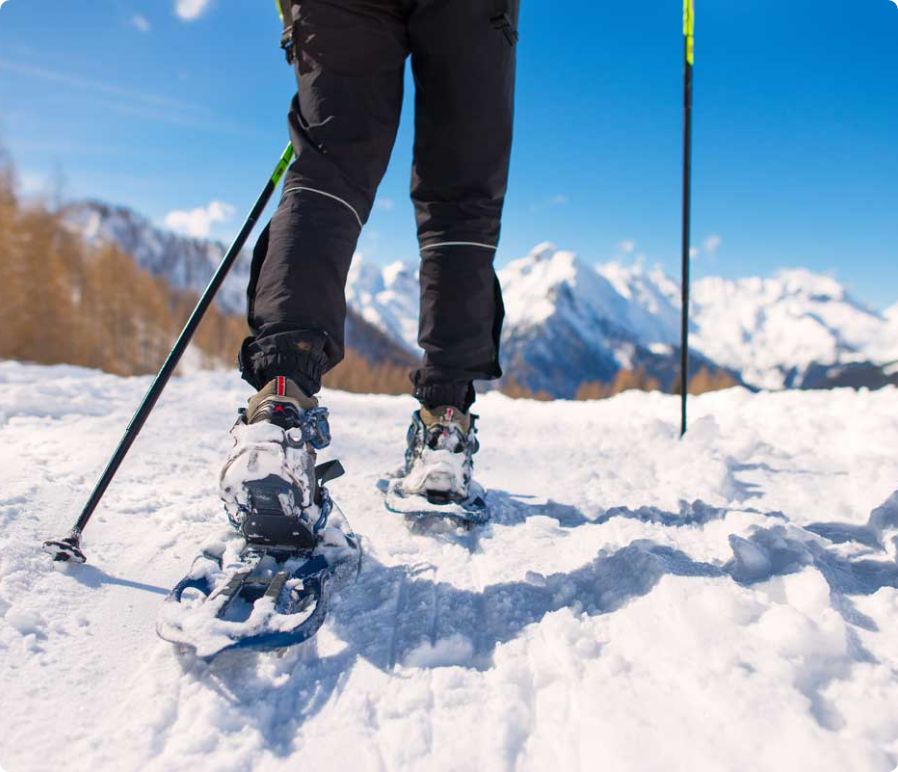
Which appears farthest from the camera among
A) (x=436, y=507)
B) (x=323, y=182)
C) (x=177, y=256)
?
(x=177, y=256)

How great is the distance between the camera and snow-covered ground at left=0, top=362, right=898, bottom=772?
77 cm

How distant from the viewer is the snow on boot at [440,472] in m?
1.62

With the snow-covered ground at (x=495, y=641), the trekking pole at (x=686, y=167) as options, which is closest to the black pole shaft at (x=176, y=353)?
the snow-covered ground at (x=495, y=641)

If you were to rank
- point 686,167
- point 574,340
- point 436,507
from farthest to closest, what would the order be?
point 574,340 < point 686,167 < point 436,507

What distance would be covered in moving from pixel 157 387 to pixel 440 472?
813mm

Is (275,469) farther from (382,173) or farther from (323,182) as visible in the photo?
(382,173)

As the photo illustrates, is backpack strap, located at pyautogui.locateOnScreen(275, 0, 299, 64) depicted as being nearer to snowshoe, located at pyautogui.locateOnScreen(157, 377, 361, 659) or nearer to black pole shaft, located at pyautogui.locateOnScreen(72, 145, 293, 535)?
black pole shaft, located at pyautogui.locateOnScreen(72, 145, 293, 535)

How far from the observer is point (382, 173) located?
144 centimetres

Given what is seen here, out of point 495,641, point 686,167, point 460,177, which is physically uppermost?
point 686,167

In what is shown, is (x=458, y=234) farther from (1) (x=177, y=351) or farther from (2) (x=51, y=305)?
(2) (x=51, y=305)

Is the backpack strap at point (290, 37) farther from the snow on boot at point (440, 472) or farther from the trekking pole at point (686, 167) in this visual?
the trekking pole at point (686, 167)

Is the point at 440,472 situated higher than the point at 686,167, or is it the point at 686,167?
the point at 686,167

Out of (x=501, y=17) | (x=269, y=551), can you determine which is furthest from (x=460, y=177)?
(x=269, y=551)

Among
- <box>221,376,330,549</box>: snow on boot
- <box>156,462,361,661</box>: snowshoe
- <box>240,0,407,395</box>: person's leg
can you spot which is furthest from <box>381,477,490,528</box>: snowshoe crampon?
<box>240,0,407,395</box>: person's leg
